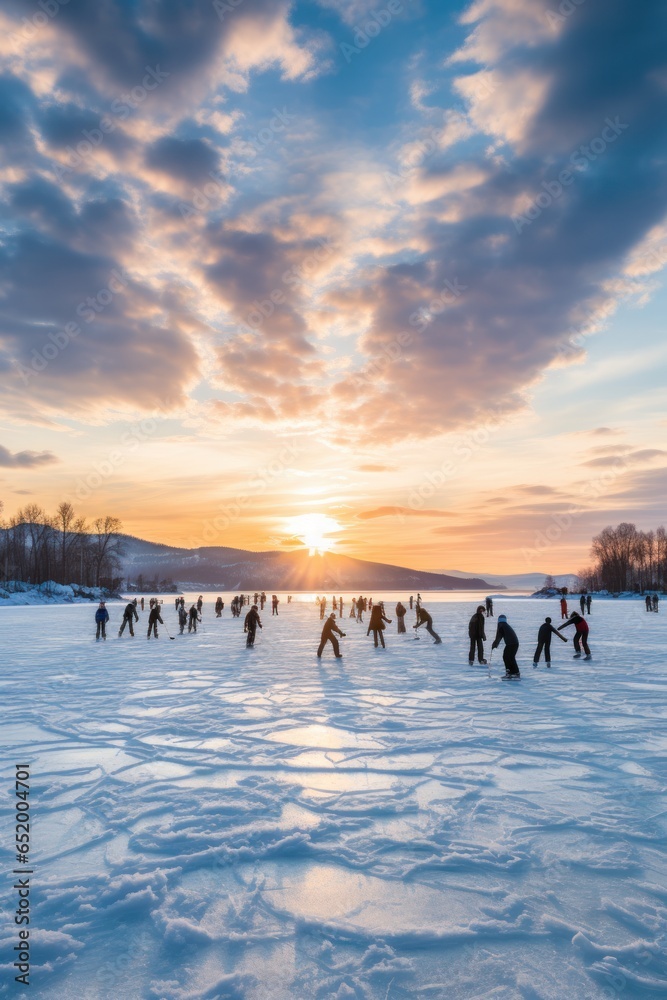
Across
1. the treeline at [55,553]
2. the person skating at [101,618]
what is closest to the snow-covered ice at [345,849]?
the person skating at [101,618]

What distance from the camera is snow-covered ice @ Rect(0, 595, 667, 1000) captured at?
2764 millimetres

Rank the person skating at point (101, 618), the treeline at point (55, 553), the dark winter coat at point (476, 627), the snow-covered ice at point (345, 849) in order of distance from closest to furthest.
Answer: the snow-covered ice at point (345, 849), the dark winter coat at point (476, 627), the person skating at point (101, 618), the treeline at point (55, 553)

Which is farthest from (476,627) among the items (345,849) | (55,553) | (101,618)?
(55,553)

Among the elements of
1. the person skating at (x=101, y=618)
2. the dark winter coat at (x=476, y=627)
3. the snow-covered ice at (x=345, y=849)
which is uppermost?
the dark winter coat at (x=476, y=627)

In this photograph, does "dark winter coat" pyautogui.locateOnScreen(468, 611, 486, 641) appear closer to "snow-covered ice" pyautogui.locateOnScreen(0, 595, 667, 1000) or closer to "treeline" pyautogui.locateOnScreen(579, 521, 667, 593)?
"snow-covered ice" pyautogui.locateOnScreen(0, 595, 667, 1000)

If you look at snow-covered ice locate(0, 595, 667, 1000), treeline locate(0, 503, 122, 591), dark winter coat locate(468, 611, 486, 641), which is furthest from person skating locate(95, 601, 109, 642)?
treeline locate(0, 503, 122, 591)

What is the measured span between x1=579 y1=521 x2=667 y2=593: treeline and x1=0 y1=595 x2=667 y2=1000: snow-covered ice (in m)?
113

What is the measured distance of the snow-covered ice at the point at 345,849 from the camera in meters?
2.76

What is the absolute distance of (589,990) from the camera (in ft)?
8.57

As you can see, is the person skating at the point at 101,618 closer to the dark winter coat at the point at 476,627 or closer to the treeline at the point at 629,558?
the dark winter coat at the point at 476,627

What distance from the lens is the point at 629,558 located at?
114 metres

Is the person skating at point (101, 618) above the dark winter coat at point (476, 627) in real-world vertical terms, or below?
below

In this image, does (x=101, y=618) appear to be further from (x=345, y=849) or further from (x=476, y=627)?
(x=345, y=849)

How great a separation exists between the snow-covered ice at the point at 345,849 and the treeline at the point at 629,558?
113454 millimetres
